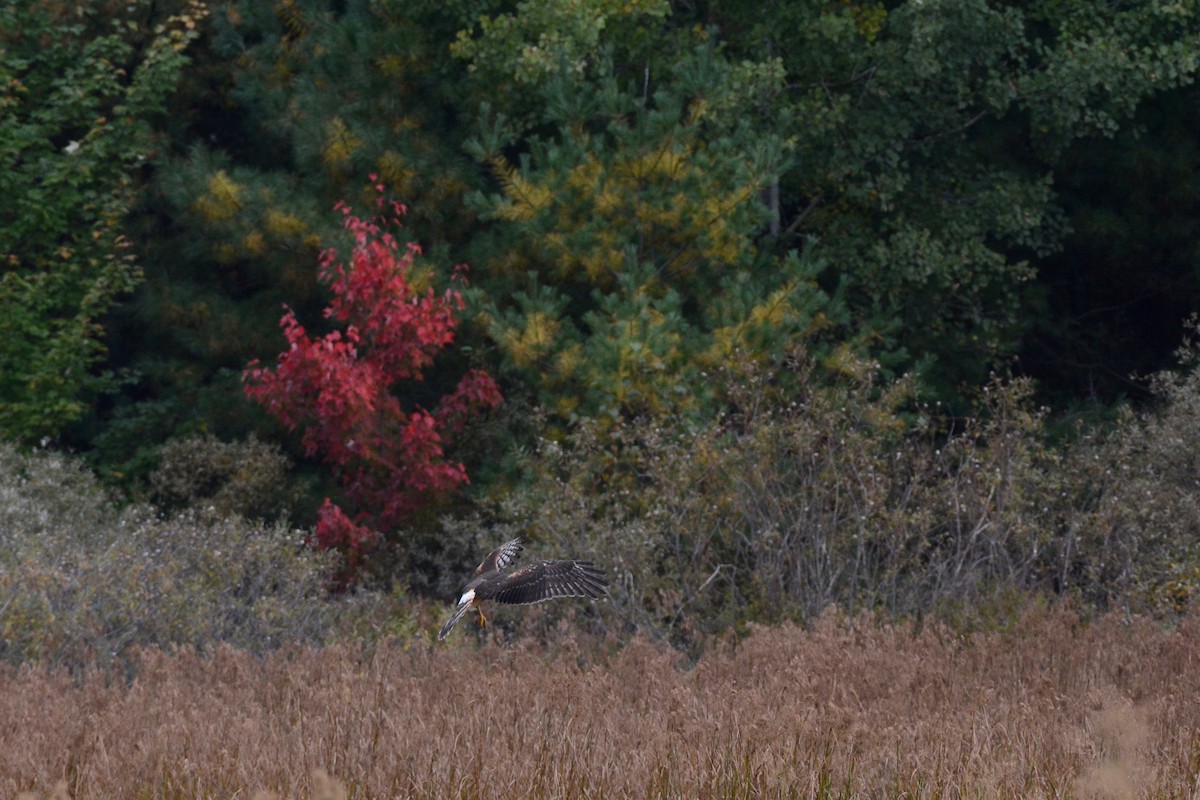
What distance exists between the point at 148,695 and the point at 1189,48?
9.52m

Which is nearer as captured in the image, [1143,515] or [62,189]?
[1143,515]

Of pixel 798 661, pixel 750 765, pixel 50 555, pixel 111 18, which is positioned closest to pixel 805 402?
pixel 798 661

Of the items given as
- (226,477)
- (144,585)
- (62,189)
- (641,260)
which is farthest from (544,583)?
(62,189)

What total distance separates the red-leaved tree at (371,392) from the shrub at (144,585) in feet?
2.28

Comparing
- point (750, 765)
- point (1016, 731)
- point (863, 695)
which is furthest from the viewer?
point (863, 695)

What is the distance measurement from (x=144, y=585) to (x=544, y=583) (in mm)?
2876

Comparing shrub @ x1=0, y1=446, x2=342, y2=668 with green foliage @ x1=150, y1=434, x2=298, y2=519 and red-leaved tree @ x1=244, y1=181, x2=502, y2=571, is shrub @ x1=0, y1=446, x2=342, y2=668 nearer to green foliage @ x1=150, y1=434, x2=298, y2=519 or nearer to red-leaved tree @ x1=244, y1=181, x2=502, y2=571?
red-leaved tree @ x1=244, y1=181, x2=502, y2=571

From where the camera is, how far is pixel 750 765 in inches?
204

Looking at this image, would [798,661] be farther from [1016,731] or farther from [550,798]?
[550,798]

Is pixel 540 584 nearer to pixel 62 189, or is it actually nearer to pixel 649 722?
pixel 649 722

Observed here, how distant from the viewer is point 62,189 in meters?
14.3

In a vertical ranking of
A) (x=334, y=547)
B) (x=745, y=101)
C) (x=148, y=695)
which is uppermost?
(x=745, y=101)

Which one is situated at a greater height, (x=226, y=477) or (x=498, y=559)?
(x=498, y=559)

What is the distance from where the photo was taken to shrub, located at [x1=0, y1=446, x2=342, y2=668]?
837 centimetres
